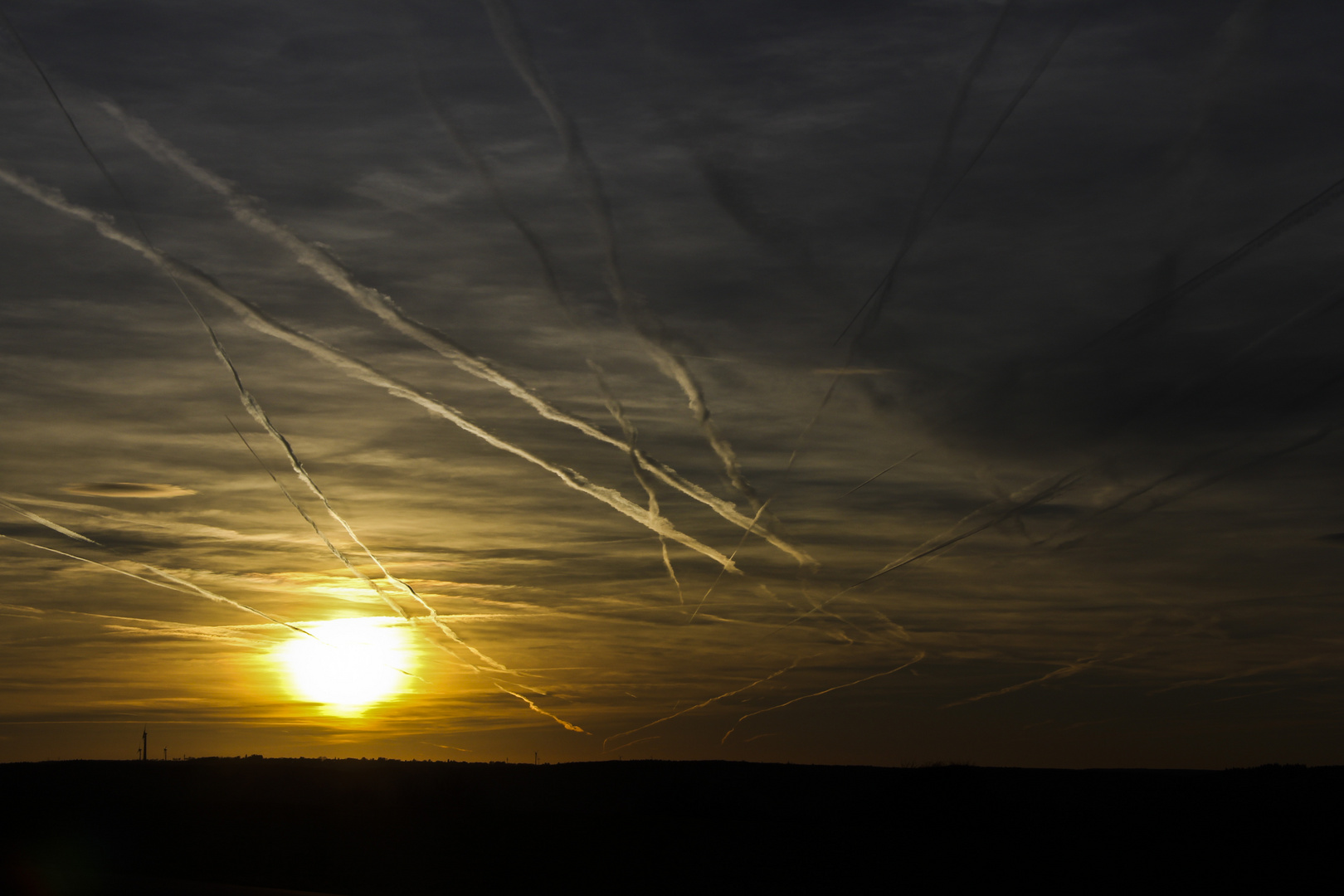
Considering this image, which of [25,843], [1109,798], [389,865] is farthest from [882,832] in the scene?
[25,843]

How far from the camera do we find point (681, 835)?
166ft

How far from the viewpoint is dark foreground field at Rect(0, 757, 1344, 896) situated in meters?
39.5

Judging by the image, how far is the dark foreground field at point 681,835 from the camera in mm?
39469

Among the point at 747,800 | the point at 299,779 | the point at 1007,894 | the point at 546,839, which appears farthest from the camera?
the point at 299,779

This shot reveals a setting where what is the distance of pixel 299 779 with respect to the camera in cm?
9294

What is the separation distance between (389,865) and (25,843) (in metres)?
25.3

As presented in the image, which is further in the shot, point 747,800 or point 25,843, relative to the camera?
point 747,800

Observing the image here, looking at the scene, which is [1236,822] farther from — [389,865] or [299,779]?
[299,779]

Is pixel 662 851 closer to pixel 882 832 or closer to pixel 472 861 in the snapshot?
pixel 472 861

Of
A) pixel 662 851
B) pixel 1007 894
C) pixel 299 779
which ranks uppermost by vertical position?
pixel 299 779

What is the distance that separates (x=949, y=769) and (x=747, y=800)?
47.9 feet

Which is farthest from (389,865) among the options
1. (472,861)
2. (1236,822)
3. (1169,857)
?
(1236,822)

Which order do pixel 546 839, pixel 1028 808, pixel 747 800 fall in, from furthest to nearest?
1. pixel 747 800
2. pixel 1028 808
3. pixel 546 839

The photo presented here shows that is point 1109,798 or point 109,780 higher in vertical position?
point 109,780
